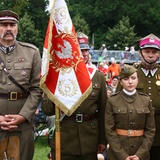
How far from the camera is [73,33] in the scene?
14.6 feet

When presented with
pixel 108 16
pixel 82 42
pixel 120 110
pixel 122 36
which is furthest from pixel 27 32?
pixel 120 110

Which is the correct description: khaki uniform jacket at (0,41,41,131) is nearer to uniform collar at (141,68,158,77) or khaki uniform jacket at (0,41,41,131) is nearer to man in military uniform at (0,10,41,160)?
man in military uniform at (0,10,41,160)

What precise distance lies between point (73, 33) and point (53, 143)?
1.34 m

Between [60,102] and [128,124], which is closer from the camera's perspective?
[60,102]


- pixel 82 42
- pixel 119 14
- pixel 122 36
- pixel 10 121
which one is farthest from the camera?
pixel 119 14

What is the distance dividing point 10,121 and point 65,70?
843mm

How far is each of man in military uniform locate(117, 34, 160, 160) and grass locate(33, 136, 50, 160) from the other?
2.98 metres

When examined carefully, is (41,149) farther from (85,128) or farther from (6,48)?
(6,48)

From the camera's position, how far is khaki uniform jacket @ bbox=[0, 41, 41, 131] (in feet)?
14.5

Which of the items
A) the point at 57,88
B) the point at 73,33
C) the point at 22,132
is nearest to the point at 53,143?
the point at 22,132

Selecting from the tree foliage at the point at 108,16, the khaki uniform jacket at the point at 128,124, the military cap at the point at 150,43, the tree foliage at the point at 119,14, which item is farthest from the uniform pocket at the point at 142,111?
the tree foliage at the point at 119,14

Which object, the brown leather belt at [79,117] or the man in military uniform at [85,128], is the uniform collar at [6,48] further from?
the brown leather belt at [79,117]

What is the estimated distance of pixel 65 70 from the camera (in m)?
4.45

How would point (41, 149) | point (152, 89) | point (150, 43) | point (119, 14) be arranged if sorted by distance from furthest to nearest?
point (119, 14) → point (41, 149) → point (152, 89) → point (150, 43)
